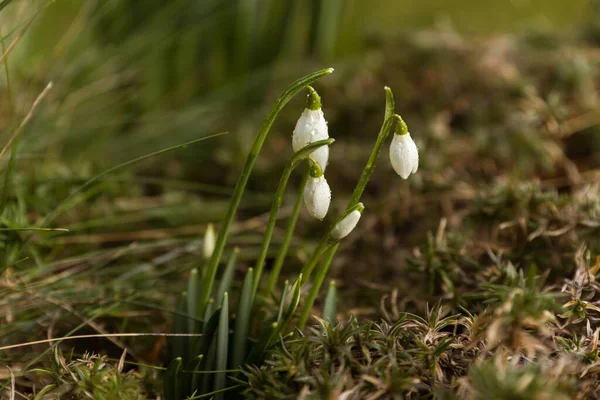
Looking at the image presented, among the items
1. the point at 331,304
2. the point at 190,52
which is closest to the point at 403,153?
the point at 331,304

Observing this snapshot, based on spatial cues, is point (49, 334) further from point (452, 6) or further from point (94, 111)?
point (452, 6)

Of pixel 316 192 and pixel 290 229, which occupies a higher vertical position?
pixel 316 192

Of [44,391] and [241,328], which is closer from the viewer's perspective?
[44,391]

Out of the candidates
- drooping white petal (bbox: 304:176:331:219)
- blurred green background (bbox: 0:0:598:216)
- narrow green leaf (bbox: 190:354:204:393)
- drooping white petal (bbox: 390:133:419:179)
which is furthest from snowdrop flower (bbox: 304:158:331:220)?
blurred green background (bbox: 0:0:598:216)

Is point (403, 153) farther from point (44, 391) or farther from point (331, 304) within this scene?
point (44, 391)

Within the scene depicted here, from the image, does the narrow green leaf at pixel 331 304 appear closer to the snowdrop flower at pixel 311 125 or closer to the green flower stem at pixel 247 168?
the green flower stem at pixel 247 168

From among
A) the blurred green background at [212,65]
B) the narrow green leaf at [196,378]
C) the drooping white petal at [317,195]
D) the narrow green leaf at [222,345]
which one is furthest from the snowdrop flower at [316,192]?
the blurred green background at [212,65]

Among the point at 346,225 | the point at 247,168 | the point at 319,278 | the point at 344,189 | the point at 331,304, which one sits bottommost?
the point at 344,189
